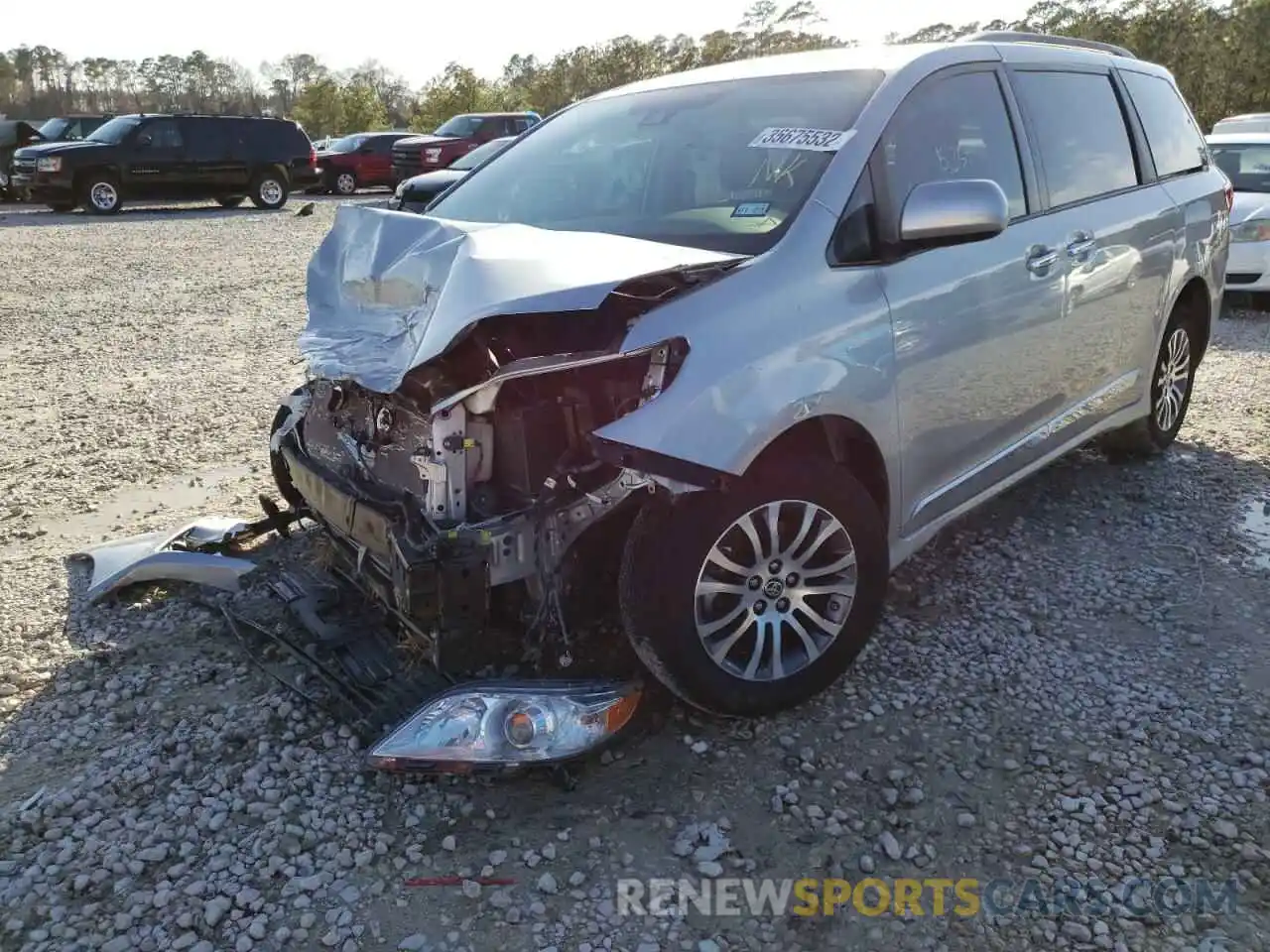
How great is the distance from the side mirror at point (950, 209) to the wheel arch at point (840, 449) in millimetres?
617

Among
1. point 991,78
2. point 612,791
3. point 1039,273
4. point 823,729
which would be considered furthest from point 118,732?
point 991,78

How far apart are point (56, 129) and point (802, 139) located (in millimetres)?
23238

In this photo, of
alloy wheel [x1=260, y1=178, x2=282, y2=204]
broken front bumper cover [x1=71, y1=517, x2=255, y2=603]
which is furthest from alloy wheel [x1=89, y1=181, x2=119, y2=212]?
broken front bumper cover [x1=71, y1=517, x2=255, y2=603]

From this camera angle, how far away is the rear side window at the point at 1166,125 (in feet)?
15.9

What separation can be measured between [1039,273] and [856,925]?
2.47 meters

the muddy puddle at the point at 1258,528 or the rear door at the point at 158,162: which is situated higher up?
the rear door at the point at 158,162

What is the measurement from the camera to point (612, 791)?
9.30 ft

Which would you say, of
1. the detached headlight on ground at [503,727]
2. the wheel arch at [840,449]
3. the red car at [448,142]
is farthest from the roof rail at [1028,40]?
the red car at [448,142]

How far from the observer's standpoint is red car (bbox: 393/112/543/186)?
23052 millimetres

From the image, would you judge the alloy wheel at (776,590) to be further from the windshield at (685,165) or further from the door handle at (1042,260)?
the door handle at (1042,260)

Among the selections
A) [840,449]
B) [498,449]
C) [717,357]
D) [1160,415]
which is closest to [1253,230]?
[1160,415]

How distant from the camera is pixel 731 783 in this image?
2848 mm

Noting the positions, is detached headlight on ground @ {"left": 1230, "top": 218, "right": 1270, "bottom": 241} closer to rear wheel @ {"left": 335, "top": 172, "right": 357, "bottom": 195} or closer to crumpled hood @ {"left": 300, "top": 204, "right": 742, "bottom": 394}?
crumpled hood @ {"left": 300, "top": 204, "right": 742, "bottom": 394}

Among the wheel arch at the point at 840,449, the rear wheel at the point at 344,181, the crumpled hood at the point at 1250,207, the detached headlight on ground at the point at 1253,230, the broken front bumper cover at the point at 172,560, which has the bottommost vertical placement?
the broken front bumper cover at the point at 172,560
